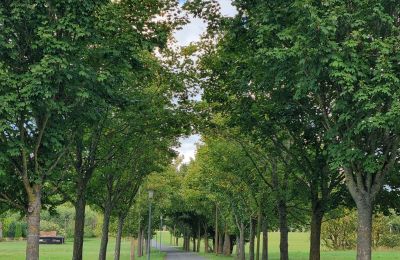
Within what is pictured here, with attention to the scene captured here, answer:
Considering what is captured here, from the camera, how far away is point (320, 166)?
18.4m

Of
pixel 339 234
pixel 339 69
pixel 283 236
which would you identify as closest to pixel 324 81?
pixel 339 69

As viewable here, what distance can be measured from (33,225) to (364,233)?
7.42 meters

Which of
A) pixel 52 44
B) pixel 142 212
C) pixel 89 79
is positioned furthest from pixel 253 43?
pixel 142 212

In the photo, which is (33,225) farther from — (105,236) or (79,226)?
(105,236)

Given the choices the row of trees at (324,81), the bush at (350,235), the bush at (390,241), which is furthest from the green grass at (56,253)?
the row of trees at (324,81)

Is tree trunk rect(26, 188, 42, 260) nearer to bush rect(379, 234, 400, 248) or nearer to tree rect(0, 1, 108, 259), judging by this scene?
tree rect(0, 1, 108, 259)

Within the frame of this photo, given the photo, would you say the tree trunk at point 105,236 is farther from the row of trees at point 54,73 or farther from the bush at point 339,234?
the bush at point 339,234

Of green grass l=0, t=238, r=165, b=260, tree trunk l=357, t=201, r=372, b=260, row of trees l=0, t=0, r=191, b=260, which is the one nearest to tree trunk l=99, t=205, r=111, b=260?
row of trees l=0, t=0, r=191, b=260

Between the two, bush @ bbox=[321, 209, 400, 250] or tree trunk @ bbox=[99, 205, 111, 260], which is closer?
tree trunk @ bbox=[99, 205, 111, 260]

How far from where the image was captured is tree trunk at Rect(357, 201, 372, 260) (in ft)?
39.1

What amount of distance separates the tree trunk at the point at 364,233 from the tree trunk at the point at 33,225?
23.6ft

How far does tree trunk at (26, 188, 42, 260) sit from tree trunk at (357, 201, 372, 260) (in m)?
7.19

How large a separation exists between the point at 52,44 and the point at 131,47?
2368 mm

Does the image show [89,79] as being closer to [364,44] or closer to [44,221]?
[364,44]
